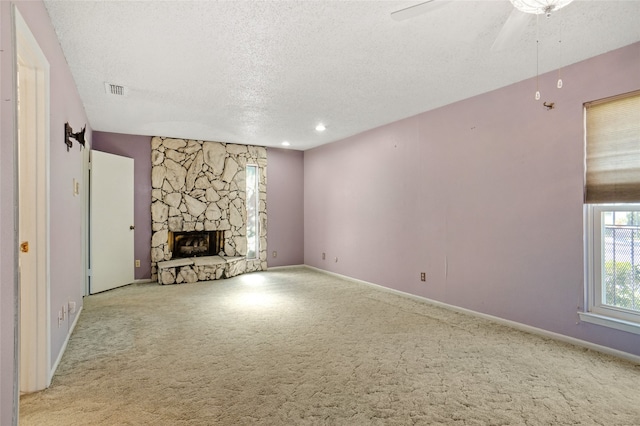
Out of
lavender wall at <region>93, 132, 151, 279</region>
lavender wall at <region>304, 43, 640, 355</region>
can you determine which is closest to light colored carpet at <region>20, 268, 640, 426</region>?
lavender wall at <region>304, 43, 640, 355</region>

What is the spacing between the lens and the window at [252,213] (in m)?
6.84

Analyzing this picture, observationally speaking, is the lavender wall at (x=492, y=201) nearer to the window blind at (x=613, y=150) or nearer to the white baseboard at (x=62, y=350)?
the window blind at (x=613, y=150)

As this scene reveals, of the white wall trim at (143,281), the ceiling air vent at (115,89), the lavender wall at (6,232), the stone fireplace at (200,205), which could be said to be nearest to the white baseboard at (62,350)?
the lavender wall at (6,232)

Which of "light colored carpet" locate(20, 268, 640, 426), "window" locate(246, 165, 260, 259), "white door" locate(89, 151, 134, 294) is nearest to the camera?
"light colored carpet" locate(20, 268, 640, 426)

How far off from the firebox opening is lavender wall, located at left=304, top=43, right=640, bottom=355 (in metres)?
2.69

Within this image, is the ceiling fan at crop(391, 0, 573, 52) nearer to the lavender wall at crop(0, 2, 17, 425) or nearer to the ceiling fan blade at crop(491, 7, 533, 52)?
the ceiling fan blade at crop(491, 7, 533, 52)

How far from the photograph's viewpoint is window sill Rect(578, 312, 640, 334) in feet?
8.86

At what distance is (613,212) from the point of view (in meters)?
2.91

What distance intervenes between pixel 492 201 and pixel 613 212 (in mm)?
1023

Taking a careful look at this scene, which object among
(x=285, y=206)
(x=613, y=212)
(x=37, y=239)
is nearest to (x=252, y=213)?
(x=285, y=206)

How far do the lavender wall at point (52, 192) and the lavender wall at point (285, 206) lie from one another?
3.48m

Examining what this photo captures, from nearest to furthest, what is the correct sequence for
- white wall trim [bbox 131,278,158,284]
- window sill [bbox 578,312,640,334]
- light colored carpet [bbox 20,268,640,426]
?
light colored carpet [bbox 20,268,640,426] → window sill [bbox 578,312,640,334] → white wall trim [bbox 131,278,158,284]

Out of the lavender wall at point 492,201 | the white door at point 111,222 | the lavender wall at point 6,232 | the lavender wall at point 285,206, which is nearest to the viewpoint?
the lavender wall at point 6,232

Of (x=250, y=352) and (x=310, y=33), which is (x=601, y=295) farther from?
(x=310, y=33)
